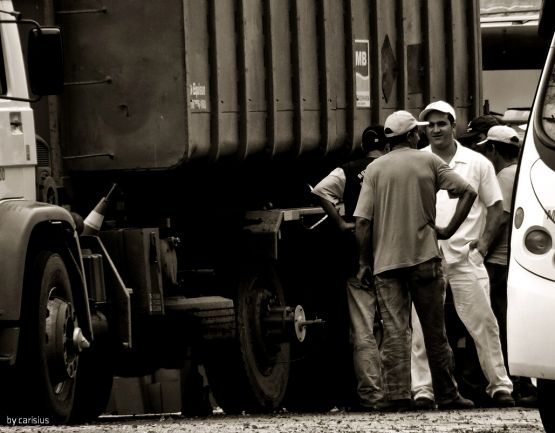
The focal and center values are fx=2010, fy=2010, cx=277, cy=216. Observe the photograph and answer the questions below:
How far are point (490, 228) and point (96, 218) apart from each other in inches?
98.7

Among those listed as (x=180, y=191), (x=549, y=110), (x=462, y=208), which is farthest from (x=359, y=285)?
(x=549, y=110)

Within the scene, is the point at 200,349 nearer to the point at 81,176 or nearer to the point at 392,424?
the point at 81,176

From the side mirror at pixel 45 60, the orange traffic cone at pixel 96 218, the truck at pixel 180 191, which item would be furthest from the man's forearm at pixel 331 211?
the side mirror at pixel 45 60

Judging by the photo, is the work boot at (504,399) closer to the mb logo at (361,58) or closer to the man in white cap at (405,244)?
the man in white cap at (405,244)

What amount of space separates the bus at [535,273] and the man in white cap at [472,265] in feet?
12.8

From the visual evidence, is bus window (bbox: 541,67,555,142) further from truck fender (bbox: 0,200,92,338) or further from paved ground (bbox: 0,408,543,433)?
truck fender (bbox: 0,200,92,338)

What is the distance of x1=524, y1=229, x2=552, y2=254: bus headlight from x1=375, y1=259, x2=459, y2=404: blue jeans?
11.0ft

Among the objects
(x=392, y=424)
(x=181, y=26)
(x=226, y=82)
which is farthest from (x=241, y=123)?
(x=392, y=424)

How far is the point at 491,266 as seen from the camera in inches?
529

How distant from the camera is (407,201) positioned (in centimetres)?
1182

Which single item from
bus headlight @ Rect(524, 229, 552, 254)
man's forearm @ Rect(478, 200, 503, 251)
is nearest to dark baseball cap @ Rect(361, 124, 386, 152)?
man's forearm @ Rect(478, 200, 503, 251)

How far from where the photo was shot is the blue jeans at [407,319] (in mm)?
11883

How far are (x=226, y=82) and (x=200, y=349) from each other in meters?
1.89

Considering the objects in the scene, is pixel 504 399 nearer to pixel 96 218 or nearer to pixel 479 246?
pixel 479 246
